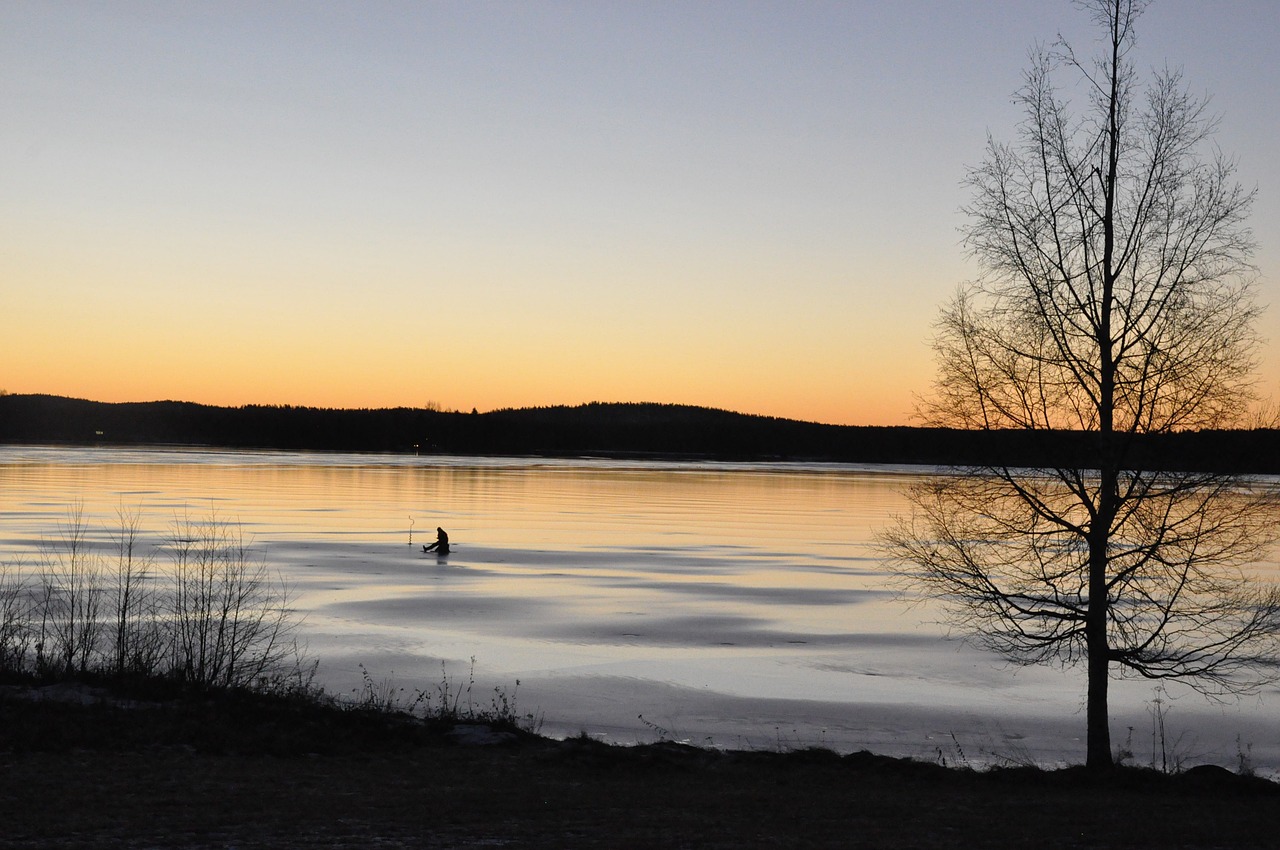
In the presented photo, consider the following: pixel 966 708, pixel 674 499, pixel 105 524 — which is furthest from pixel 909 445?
pixel 966 708

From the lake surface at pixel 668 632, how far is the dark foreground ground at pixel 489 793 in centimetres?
275

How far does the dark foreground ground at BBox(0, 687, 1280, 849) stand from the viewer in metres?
9.52

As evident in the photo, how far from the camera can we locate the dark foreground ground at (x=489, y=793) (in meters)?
9.52

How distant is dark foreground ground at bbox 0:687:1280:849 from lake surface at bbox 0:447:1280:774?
2747mm

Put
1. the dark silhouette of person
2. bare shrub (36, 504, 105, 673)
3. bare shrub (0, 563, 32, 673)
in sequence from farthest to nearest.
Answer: the dark silhouette of person → bare shrub (36, 504, 105, 673) → bare shrub (0, 563, 32, 673)

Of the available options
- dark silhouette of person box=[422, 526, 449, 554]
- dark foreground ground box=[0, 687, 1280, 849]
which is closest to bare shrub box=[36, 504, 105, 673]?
dark foreground ground box=[0, 687, 1280, 849]

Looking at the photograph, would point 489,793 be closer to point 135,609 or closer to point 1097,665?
point 1097,665

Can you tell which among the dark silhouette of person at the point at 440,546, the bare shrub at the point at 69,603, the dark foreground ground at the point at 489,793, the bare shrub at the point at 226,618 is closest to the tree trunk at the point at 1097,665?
the dark foreground ground at the point at 489,793

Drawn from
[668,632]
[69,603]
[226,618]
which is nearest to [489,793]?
[226,618]

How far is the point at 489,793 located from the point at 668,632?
1401 centimetres

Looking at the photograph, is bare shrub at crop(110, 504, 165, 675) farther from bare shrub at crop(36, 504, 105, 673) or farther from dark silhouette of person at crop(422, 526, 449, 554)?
dark silhouette of person at crop(422, 526, 449, 554)

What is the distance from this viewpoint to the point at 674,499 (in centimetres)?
7131

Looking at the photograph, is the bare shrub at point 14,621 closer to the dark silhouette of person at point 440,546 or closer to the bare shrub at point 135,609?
the bare shrub at point 135,609

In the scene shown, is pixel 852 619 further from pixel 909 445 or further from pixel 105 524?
pixel 909 445
